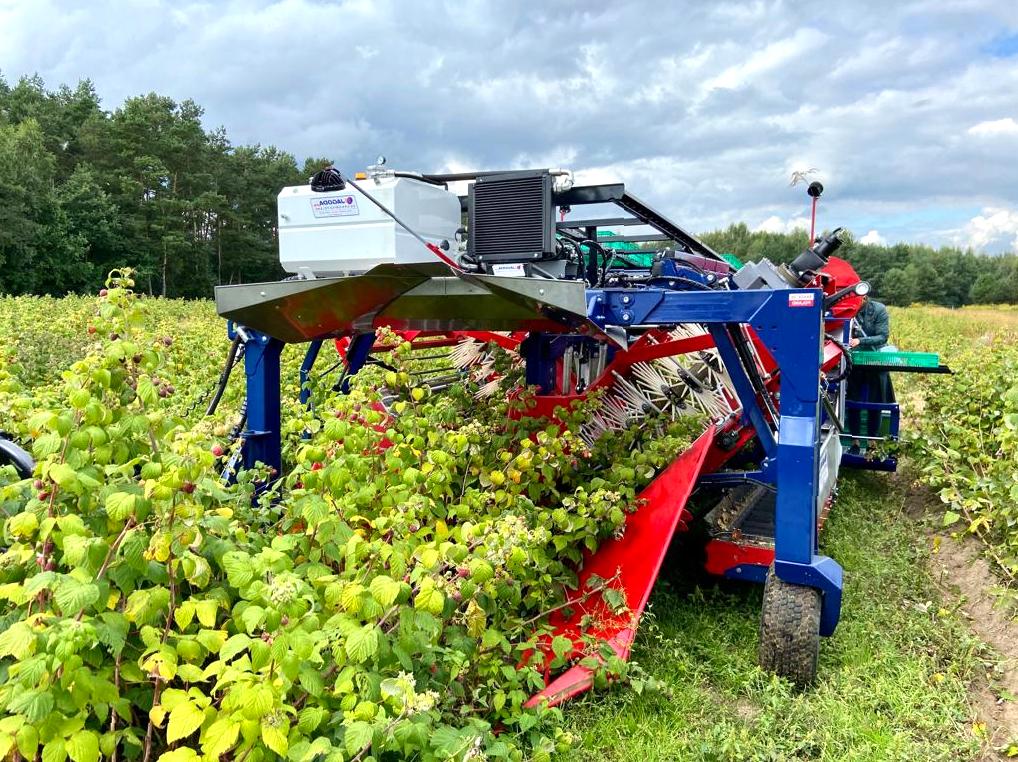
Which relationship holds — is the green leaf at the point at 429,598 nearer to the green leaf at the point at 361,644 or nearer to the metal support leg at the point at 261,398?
the green leaf at the point at 361,644

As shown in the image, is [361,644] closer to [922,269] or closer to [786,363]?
[786,363]

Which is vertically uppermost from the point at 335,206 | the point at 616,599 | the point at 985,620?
the point at 335,206

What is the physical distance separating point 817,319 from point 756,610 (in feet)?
6.49

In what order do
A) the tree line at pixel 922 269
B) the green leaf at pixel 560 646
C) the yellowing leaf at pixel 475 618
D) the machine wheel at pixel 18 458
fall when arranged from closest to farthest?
the yellowing leaf at pixel 475 618
the machine wheel at pixel 18 458
the green leaf at pixel 560 646
the tree line at pixel 922 269

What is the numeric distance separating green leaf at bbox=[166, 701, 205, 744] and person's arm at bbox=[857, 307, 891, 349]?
7.17 metres

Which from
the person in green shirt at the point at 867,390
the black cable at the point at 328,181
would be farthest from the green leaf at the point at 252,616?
the person in green shirt at the point at 867,390

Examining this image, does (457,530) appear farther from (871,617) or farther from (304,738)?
(871,617)

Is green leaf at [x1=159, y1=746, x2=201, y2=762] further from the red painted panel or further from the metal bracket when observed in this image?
the metal bracket

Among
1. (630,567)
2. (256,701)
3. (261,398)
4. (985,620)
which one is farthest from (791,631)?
(261,398)

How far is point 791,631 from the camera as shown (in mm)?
3404

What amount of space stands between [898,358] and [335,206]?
5.40 meters

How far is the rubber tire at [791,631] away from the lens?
3.39m

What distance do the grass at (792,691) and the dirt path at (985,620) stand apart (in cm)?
11

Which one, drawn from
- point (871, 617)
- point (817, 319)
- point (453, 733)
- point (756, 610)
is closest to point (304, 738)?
point (453, 733)
